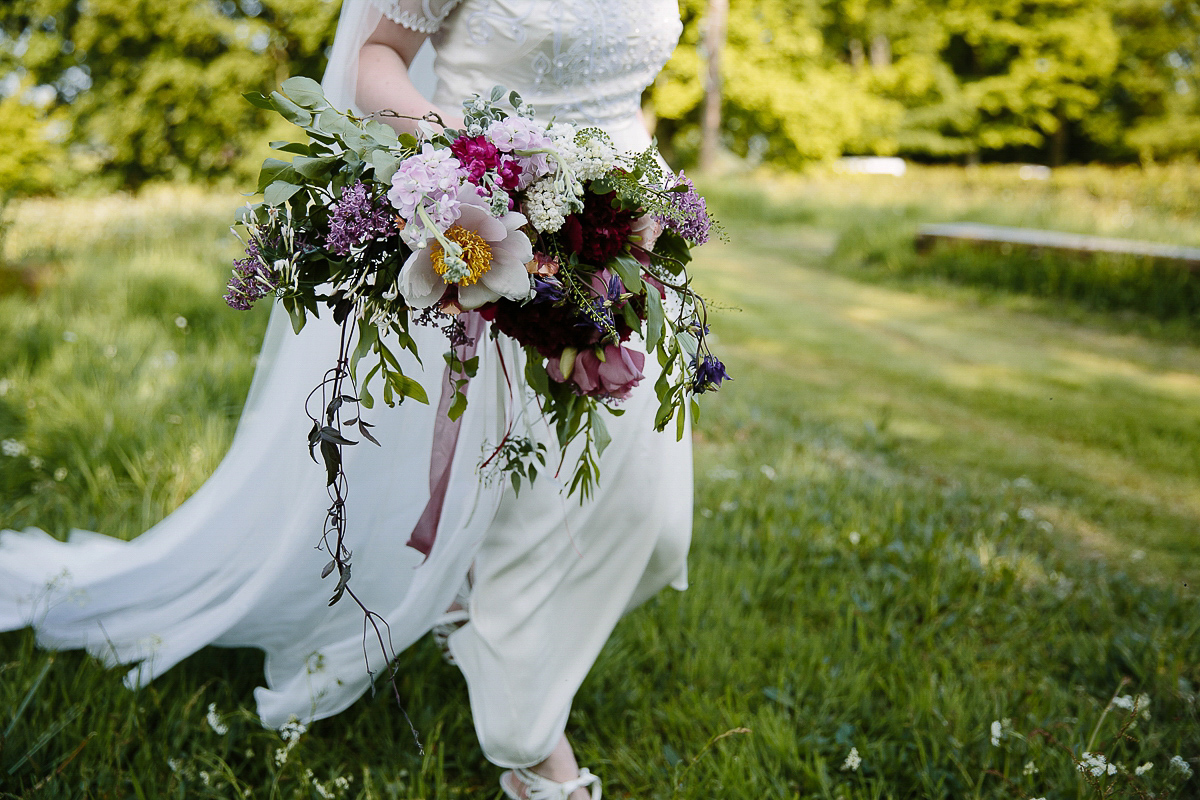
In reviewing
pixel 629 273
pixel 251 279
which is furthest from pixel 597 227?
pixel 251 279

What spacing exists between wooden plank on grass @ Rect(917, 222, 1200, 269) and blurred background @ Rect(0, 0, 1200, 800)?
4 cm

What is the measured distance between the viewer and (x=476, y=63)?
1.88 meters

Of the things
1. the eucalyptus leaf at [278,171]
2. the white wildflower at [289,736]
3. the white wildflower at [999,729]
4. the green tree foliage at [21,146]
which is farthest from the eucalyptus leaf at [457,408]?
the green tree foliage at [21,146]

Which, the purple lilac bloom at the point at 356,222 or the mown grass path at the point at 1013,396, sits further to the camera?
the mown grass path at the point at 1013,396

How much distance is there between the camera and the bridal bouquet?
4.11 ft

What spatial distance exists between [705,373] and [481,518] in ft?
2.18

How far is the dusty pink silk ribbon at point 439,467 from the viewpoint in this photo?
182 centimetres

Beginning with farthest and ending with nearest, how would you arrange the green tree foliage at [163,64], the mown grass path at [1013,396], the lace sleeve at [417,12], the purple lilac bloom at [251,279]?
the green tree foliage at [163,64]
the mown grass path at [1013,396]
the lace sleeve at [417,12]
the purple lilac bloom at [251,279]

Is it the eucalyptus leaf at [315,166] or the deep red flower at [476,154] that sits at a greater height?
the deep red flower at [476,154]

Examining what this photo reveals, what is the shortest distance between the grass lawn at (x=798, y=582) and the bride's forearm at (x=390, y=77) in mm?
988

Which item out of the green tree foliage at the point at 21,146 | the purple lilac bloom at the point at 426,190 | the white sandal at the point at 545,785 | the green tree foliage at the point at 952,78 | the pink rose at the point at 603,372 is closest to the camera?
the purple lilac bloom at the point at 426,190

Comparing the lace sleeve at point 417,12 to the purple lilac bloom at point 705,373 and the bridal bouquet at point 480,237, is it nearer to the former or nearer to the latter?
the bridal bouquet at point 480,237

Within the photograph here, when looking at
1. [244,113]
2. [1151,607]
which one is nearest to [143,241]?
[1151,607]

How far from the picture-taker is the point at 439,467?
186 centimetres
